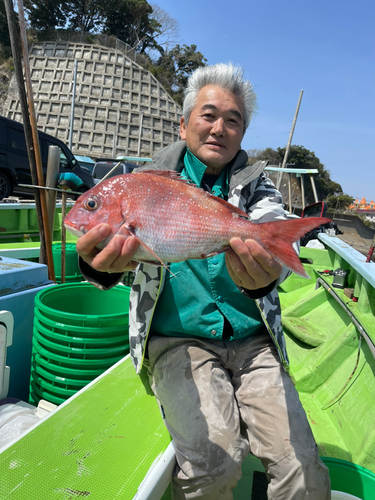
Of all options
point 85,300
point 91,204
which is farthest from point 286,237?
point 85,300

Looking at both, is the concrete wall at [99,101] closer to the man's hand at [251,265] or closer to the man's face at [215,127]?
the man's face at [215,127]

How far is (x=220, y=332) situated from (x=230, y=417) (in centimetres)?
45

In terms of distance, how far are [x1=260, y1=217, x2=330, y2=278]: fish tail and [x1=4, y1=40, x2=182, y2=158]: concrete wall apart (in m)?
36.6

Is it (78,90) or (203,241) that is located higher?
(78,90)

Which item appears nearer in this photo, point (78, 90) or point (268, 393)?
point (268, 393)

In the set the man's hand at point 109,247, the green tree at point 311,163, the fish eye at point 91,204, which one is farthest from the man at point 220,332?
the green tree at point 311,163

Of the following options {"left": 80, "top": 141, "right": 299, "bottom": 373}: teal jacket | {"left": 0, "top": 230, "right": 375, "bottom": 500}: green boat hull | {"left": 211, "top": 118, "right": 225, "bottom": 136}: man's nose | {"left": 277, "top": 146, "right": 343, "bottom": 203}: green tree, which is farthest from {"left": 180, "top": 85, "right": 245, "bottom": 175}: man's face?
{"left": 277, "top": 146, "right": 343, "bottom": 203}: green tree

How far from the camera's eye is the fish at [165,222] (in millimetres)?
1494

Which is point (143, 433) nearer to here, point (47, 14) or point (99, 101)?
point (99, 101)

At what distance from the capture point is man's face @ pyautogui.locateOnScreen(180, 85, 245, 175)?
2.10 meters

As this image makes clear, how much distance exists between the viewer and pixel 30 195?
35.5 feet

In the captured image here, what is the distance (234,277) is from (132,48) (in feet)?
159

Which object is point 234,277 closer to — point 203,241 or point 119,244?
point 203,241

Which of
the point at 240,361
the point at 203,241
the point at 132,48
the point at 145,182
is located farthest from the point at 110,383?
the point at 132,48
